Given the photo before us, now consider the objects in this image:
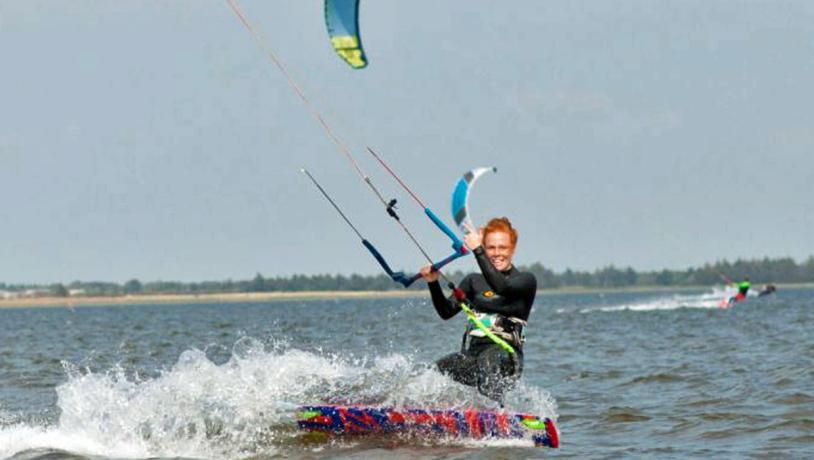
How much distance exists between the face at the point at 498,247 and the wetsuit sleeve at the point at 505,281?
0.42ft

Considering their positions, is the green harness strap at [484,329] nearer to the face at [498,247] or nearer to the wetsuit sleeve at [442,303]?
the wetsuit sleeve at [442,303]

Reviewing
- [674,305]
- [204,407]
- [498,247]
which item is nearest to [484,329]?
[498,247]

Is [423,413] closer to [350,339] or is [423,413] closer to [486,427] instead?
[486,427]

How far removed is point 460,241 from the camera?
10219 millimetres

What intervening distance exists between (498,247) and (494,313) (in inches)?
23.7

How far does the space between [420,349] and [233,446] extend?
14058 mm

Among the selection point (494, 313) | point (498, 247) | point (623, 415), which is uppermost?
point (498, 247)

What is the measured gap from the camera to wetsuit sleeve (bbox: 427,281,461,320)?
10.1 m

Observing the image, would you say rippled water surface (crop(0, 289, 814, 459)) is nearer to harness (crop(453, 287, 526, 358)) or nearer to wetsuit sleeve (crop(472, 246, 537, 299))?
harness (crop(453, 287, 526, 358))

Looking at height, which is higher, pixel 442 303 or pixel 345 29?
pixel 345 29

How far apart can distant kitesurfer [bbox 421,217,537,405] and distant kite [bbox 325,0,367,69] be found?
1.91 meters

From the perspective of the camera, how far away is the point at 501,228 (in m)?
10.1

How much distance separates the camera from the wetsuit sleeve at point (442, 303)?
10.1 m

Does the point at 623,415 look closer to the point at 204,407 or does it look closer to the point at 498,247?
the point at 498,247
